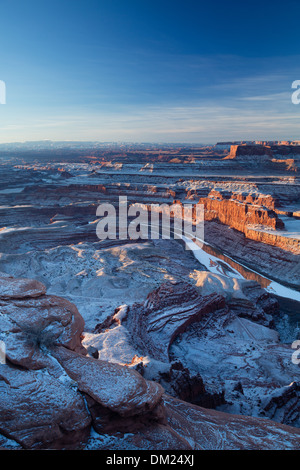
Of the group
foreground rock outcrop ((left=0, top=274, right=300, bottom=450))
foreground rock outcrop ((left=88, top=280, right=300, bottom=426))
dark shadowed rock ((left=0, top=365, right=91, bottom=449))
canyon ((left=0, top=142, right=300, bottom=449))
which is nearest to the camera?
dark shadowed rock ((left=0, top=365, right=91, bottom=449))

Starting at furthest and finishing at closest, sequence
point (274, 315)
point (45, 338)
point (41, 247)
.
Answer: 1. point (41, 247)
2. point (274, 315)
3. point (45, 338)

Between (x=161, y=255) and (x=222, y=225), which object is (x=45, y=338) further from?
(x=222, y=225)

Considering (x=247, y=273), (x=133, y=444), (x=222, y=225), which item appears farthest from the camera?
(x=222, y=225)

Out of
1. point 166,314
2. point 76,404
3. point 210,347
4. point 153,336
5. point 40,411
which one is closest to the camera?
point 40,411

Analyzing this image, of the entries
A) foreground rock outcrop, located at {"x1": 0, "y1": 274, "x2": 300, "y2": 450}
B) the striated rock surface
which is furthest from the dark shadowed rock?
the striated rock surface

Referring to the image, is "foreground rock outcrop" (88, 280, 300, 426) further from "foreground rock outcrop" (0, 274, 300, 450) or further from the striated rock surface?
"foreground rock outcrop" (0, 274, 300, 450)

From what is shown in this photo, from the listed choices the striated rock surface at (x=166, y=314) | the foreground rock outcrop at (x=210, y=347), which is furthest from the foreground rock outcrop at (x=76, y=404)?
the striated rock surface at (x=166, y=314)

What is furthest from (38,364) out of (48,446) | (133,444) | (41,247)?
(41,247)

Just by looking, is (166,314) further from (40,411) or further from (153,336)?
(40,411)

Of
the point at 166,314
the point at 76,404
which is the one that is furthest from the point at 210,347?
the point at 76,404
